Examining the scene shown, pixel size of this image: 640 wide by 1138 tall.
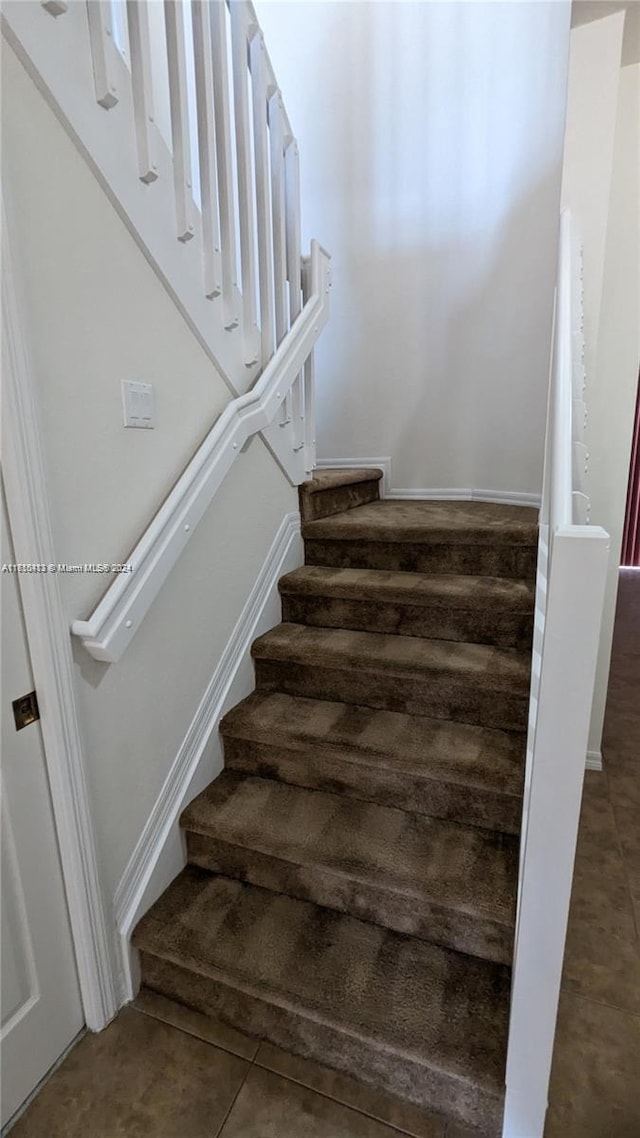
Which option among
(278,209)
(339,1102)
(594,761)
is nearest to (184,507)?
(278,209)

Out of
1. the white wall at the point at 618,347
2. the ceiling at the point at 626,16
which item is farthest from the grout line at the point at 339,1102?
the ceiling at the point at 626,16

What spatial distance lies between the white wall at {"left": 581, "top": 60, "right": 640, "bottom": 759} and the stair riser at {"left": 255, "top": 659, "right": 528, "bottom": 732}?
2.80 feet

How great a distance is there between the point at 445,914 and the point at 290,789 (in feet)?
1.75

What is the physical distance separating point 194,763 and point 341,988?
642 mm

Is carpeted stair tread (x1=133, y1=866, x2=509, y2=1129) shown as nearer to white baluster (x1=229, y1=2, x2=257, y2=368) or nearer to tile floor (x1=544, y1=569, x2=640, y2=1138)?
tile floor (x1=544, y1=569, x2=640, y2=1138)

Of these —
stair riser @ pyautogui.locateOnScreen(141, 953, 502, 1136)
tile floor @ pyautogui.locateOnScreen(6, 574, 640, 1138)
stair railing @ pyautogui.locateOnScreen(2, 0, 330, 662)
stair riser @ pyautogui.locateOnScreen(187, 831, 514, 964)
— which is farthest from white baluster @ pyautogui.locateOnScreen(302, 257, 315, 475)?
tile floor @ pyautogui.locateOnScreen(6, 574, 640, 1138)

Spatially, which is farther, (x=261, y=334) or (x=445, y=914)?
(x=261, y=334)

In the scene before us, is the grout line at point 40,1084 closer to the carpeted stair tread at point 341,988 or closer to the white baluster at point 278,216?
the carpeted stair tread at point 341,988

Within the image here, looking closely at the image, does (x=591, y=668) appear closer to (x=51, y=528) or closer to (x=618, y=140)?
(x=51, y=528)

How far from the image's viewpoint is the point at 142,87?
1185 millimetres

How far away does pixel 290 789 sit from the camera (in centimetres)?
156

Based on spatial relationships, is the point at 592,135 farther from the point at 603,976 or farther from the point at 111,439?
the point at 603,976

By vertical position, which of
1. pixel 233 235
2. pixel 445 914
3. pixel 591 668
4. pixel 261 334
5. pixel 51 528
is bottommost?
pixel 445 914

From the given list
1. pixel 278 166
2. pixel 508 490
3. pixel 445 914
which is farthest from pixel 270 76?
pixel 445 914
